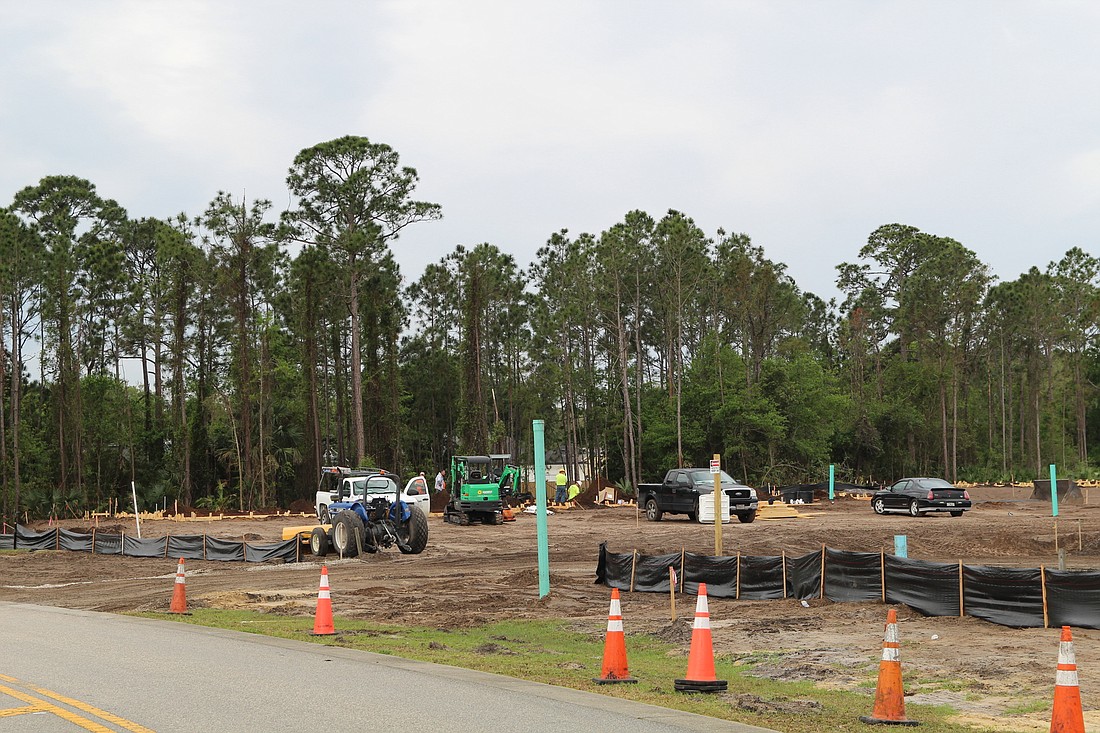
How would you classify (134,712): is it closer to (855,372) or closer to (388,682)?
(388,682)

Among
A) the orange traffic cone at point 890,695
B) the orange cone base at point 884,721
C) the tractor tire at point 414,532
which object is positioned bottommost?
the tractor tire at point 414,532

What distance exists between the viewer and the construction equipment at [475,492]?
1654 inches

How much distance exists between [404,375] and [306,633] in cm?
7193

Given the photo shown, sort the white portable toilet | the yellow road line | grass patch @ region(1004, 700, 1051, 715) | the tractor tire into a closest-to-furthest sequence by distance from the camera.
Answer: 1. the yellow road line
2. grass patch @ region(1004, 700, 1051, 715)
3. the tractor tire
4. the white portable toilet

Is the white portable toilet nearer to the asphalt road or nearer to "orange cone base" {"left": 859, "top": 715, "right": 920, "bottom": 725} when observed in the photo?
the asphalt road

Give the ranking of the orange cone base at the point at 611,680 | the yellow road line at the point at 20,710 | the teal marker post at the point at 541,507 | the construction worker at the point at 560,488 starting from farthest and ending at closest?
the construction worker at the point at 560,488, the teal marker post at the point at 541,507, the orange cone base at the point at 611,680, the yellow road line at the point at 20,710

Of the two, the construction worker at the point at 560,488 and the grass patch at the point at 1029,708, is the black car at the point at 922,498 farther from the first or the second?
the grass patch at the point at 1029,708

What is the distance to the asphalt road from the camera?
28.0 ft

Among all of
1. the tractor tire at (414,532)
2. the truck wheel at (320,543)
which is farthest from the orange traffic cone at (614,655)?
the truck wheel at (320,543)

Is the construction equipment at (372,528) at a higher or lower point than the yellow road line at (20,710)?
lower

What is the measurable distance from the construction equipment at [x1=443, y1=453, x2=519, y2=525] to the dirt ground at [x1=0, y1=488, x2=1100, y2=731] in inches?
44.7

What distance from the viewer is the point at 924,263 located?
9119cm

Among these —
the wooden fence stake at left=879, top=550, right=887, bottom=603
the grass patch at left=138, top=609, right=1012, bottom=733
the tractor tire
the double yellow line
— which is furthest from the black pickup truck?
the double yellow line

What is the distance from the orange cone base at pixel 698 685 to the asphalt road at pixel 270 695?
820mm
